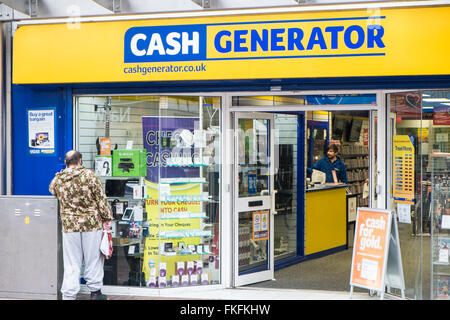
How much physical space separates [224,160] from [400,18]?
258cm

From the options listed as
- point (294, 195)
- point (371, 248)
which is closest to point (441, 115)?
point (371, 248)

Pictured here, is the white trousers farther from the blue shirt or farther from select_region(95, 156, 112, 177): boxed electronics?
the blue shirt

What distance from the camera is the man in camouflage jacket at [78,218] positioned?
574 centimetres

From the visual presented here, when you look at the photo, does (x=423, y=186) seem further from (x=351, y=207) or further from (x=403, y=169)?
(x=351, y=207)

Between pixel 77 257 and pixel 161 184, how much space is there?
1.38m

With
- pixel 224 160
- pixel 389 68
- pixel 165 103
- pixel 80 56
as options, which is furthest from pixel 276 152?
pixel 80 56

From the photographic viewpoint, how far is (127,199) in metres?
6.80

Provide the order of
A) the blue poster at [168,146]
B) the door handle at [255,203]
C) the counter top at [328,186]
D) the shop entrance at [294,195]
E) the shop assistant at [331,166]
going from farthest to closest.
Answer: the shop assistant at [331,166] < the counter top at [328,186] < the door handle at [255,203] < the shop entrance at [294,195] < the blue poster at [168,146]

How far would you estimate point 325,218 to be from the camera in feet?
29.7

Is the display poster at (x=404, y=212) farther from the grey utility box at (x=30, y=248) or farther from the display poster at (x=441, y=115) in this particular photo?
the grey utility box at (x=30, y=248)

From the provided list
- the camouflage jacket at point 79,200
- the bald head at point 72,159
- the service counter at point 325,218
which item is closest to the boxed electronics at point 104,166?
the bald head at point 72,159

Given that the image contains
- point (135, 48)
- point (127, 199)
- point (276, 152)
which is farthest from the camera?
point (276, 152)

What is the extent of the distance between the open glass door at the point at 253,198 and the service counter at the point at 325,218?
1.56m

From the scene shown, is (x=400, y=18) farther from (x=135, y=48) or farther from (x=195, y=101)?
(x=135, y=48)
